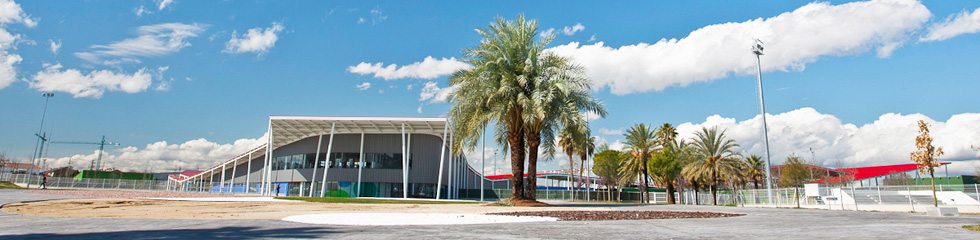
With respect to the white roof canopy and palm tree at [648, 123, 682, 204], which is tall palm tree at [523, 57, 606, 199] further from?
palm tree at [648, 123, 682, 204]

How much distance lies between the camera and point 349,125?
48375mm

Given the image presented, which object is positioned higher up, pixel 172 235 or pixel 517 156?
pixel 517 156

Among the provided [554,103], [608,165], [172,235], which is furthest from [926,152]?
[608,165]

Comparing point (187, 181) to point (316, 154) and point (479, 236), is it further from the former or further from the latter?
point (479, 236)

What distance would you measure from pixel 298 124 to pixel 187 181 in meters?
36.7

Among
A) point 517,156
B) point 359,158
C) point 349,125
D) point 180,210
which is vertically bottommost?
point 180,210

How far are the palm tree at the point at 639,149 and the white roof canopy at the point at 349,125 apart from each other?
1940 cm

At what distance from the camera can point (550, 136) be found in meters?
22.5

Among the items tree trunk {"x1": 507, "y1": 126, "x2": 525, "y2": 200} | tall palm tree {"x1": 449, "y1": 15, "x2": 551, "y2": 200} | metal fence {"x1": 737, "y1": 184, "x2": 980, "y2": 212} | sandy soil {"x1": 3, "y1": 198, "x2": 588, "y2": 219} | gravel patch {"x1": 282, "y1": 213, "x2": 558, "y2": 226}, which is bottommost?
sandy soil {"x1": 3, "y1": 198, "x2": 588, "y2": 219}

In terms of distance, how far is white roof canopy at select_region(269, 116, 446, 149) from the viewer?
4491 cm

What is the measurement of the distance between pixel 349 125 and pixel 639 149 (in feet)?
95.9

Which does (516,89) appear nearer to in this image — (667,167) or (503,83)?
(503,83)

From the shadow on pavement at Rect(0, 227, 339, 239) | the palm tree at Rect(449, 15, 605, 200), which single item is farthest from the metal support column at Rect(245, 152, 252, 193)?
the shadow on pavement at Rect(0, 227, 339, 239)

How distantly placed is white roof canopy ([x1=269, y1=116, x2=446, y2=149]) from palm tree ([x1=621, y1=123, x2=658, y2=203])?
63.6ft
